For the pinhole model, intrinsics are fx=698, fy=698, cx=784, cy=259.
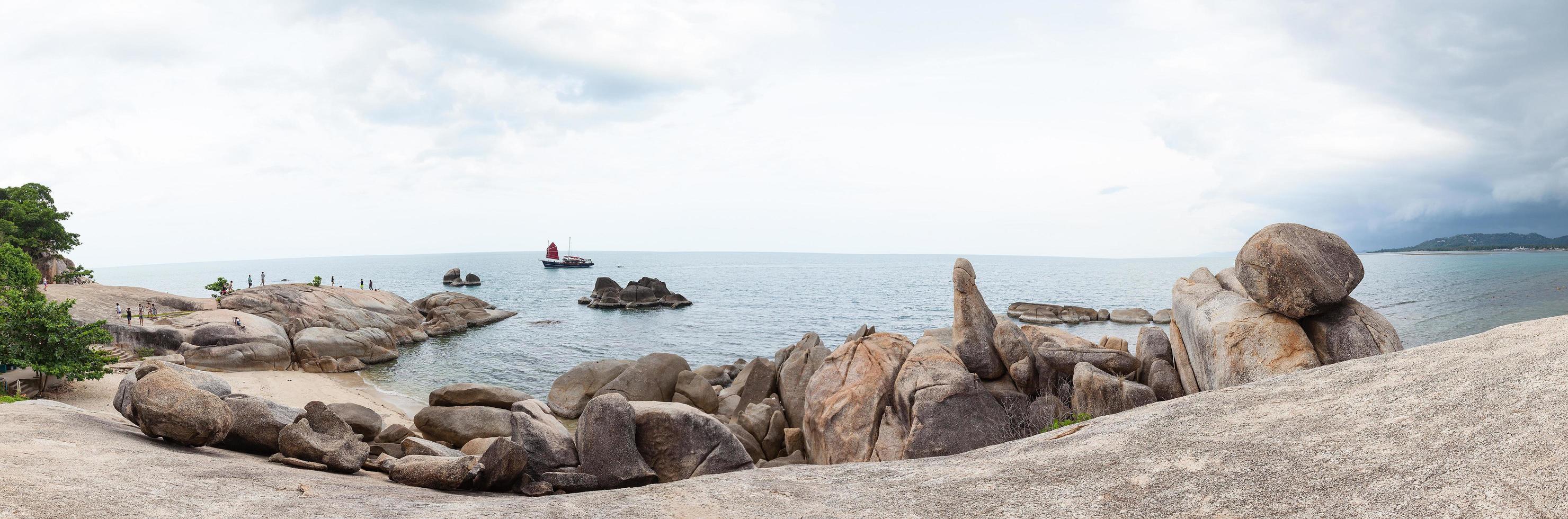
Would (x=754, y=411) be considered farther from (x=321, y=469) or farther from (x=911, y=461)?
(x=911, y=461)

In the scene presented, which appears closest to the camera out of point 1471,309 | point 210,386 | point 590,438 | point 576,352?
point 590,438

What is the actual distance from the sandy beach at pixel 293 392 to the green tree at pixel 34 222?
35.3m

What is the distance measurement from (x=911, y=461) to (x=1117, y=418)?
2.54 metres

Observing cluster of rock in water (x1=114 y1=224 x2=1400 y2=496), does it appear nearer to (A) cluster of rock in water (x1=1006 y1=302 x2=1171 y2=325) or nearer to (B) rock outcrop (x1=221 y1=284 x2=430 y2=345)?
(B) rock outcrop (x1=221 y1=284 x2=430 y2=345)

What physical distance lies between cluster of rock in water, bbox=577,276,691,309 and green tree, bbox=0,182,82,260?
45.8 meters

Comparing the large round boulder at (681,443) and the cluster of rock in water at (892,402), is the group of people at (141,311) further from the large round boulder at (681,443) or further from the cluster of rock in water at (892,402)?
the large round boulder at (681,443)

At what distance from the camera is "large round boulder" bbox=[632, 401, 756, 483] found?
1319 centimetres

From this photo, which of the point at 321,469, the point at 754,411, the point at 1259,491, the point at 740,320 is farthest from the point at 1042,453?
the point at 740,320

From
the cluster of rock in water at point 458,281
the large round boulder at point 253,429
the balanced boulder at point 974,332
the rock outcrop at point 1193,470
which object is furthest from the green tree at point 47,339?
the cluster of rock in water at point 458,281

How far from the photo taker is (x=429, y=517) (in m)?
6.84

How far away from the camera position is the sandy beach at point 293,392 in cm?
2362

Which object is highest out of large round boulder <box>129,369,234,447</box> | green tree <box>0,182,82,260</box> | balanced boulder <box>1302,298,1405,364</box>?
green tree <box>0,182,82,260</box>

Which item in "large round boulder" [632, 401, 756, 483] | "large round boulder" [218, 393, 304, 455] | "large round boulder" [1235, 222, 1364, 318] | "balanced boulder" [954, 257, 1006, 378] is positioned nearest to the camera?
"large round boulder" [218, 393, 304, 455]

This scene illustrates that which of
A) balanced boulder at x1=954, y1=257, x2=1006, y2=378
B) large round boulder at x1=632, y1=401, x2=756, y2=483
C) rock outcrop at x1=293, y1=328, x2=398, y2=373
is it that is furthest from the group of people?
balanced boulder at x1=954, y1=257, x2=1006, y2=378
